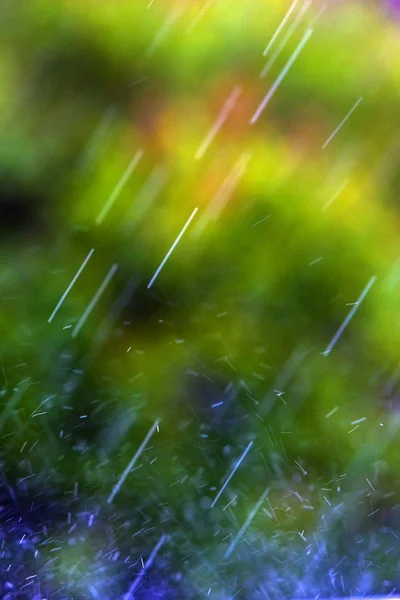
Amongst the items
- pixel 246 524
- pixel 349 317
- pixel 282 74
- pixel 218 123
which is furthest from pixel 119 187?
pixel 246 524

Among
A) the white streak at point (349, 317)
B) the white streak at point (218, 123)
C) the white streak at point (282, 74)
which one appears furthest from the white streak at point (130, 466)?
the white streak at point (282, 74)

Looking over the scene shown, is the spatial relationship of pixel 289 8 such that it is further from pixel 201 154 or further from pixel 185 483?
pixel 185 483

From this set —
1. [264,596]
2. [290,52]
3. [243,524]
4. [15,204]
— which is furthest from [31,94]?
[264,596]

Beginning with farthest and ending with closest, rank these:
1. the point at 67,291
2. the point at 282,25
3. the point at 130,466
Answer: the point at 130,466, the point at 67,291, the point at 282,25

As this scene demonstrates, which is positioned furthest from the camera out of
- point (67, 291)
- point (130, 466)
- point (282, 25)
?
point (130, 466)

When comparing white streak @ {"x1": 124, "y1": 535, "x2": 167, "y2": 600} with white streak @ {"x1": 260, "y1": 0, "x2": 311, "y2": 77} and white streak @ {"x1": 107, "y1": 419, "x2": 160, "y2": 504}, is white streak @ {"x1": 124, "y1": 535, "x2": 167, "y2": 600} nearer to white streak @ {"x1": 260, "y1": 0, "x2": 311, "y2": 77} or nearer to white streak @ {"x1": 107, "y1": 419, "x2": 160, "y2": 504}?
white streak @ {"x1": 107, "y1": 419, "x2": 160, "y2": 504}

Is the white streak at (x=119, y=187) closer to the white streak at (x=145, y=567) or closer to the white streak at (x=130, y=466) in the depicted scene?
the white streak at (x=130, y=466)

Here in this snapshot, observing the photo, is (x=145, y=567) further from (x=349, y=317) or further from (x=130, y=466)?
(x=349, y=317)
